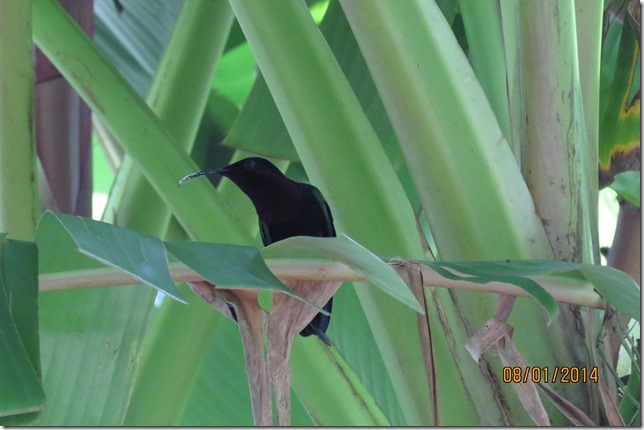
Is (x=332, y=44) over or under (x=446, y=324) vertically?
over

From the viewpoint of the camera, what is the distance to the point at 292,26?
594mm

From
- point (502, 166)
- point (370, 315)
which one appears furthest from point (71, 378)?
point (502, 166)

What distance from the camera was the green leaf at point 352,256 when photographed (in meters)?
0.38

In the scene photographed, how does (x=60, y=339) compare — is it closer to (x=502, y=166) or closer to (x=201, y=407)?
(x=502, y=166)

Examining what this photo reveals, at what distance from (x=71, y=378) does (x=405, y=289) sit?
0.82 feet

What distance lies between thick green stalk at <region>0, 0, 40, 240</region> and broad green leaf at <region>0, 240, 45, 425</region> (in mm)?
210

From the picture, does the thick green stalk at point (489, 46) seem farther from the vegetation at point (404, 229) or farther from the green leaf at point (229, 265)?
the green leaf at point (229, 265)

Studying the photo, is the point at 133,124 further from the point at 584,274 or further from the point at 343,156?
the point at 584,274

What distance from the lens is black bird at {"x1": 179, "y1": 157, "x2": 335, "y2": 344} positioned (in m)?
0.81

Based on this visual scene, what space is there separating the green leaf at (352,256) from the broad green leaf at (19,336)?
0.13 metres

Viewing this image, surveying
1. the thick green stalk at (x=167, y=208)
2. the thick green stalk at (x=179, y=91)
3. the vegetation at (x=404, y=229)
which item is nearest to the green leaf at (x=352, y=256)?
the vegetation at (x=404, y=229)

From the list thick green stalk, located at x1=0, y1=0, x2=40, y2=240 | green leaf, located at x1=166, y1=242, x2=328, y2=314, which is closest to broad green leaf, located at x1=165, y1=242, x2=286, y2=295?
green leaf, located at x1=166, y1=242, x2=328, y2=314

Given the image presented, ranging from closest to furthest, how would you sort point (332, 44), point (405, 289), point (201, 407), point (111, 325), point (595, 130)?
point (405, 289), point (111, 325), point (595, 130), point (332, 44), point (201, 407)

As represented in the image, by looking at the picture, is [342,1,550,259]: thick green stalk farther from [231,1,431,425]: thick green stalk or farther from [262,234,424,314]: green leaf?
[262,234,424,314]: green leaf
